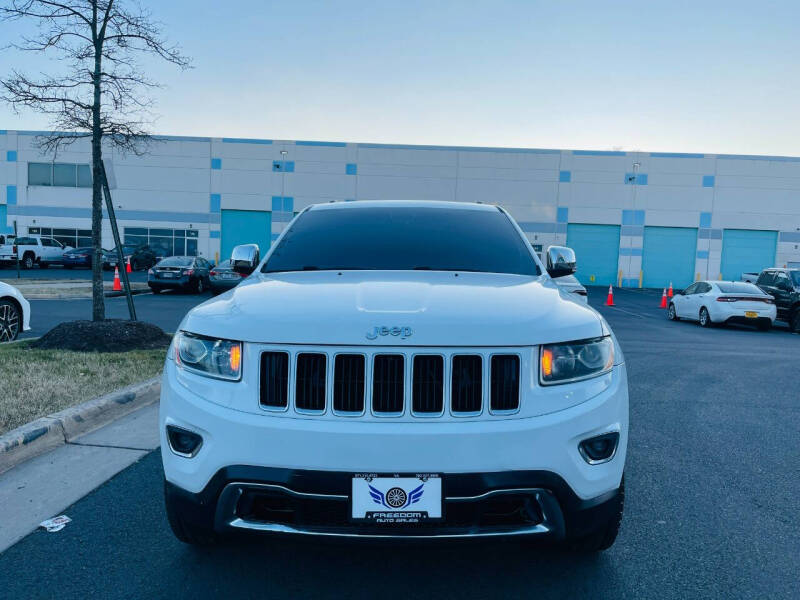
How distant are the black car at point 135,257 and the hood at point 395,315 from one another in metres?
33.9

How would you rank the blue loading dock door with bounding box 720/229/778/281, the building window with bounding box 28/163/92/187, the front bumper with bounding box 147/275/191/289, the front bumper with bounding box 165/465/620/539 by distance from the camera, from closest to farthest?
the front bumper with bounding box 165/465/620/539, the front bumper with bounding box 147/275/191/289, the blue loading dock door with bounding box 720/229/778/281, the building window with bounding box 28/163/92/187

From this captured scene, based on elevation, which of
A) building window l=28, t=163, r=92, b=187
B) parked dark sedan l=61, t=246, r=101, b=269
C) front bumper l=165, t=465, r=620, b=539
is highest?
building window l=28, t=163, r=92, b=187

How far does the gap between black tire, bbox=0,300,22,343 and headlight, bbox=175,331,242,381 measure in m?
7.92

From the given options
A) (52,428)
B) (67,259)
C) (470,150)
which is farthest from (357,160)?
(52,428)

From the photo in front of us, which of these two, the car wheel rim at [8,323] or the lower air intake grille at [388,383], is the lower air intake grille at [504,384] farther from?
the car wheel rim at [8,323]

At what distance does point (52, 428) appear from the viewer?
449cm

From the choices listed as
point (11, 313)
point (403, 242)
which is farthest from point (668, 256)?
point (403, 242)

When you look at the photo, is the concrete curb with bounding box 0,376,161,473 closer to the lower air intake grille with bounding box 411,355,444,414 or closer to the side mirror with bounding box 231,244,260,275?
the side mirror with bounding box 231,244,260,275

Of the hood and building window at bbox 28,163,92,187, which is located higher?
building window at bbox 28,163,92,187

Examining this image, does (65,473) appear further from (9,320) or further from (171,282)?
(171,282)

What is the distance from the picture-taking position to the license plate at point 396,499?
7.62 ft

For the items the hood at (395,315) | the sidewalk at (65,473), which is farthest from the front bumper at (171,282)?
the hood at (395,315)

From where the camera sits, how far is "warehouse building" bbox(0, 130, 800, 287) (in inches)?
1502

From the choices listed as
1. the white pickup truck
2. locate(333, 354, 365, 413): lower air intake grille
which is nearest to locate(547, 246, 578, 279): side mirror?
locate(333, 354, 365, 413): lower air intake grille
